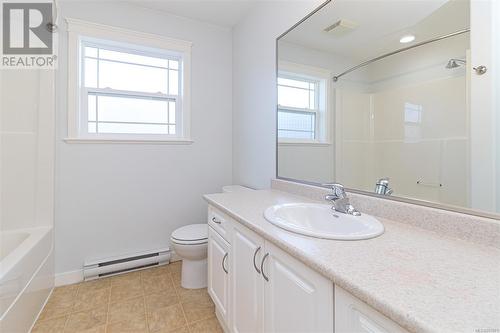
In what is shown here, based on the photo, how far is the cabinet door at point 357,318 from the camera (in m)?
0.50

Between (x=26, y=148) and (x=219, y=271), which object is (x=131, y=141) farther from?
(x=219, y=271)

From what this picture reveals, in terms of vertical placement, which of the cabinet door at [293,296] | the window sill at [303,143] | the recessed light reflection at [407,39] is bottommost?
the cabinet door at [293,296]

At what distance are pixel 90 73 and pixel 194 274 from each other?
2029mm

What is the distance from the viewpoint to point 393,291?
0.51m

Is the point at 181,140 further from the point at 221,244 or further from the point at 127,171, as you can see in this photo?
the point at 221,244

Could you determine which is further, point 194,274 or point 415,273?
point 194,274

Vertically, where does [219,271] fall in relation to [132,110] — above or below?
below

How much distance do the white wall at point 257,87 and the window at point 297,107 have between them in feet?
0.34

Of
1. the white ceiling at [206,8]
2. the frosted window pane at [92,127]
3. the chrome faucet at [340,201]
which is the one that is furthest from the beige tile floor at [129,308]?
the white ceiling at [206,8]

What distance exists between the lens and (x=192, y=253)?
6.02ft

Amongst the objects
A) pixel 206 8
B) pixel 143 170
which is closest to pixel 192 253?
pixel 143 170

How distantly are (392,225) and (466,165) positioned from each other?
34cm

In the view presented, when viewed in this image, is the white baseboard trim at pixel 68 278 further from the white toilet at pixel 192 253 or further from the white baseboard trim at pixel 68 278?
the white toilet at pixel 192 253

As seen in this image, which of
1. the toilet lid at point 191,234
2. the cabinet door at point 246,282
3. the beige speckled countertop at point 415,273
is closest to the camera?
the beige speckled countertop at point 415,273
